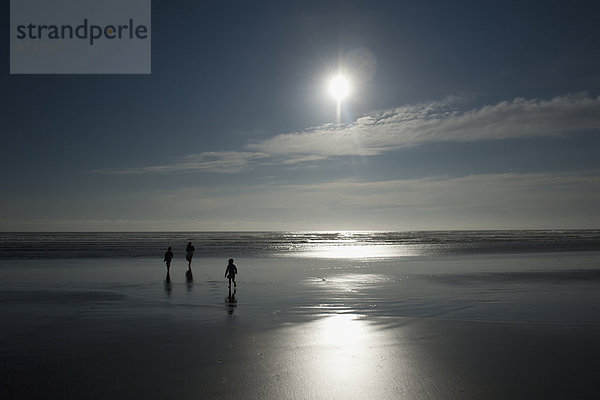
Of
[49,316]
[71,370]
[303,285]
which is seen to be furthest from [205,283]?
[71,370]

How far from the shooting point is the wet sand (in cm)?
772

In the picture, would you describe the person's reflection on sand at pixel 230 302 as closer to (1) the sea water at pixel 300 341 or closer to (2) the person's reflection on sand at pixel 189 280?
(1) the sea water at pixel 300 341

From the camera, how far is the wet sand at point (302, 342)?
772 cm

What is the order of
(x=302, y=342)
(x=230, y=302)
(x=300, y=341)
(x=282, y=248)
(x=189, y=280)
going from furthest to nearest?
(x=282, y=248) → (x=189, y=280) → (x=230, y=302) → (x=300, y=341) → (x=302, y=342)

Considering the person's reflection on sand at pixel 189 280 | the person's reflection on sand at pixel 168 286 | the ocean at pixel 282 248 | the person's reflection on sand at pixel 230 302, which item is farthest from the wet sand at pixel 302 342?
the ocean at pixel 282 248

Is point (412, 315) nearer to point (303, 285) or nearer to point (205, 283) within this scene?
point (303, 285)

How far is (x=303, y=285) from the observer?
21.6m

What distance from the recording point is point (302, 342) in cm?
1060

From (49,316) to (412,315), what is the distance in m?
12.1

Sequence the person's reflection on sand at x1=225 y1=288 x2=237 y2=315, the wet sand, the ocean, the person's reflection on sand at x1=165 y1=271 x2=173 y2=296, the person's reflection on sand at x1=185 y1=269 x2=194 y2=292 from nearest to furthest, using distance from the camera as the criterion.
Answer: the wet sand
the person's reflection on sand at x1=225 y1=288 x2=237 y2=315
the person's reflection on sand at x1=165 y1=271 x2=173 y2=296
the person's reflection on sand at x1=185 y1=269 x2=194 y2=292
the ocean

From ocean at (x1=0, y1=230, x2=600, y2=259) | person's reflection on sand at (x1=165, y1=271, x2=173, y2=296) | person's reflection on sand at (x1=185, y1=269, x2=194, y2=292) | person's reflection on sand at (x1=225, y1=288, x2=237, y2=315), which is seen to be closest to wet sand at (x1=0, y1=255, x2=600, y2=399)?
person's reflection on sand at (x1=225, y1=288, x2=237, y2=315)

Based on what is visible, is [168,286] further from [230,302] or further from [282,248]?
[282,248]

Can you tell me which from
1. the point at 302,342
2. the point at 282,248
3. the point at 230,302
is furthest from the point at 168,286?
the point at 282,248

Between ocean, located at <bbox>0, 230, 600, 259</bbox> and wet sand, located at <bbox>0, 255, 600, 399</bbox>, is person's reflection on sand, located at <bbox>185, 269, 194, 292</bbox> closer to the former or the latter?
wet sand, located at <bbox>0, 255, 600, 399</bbox>
